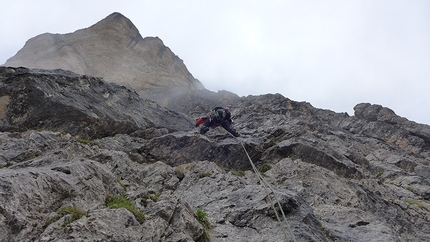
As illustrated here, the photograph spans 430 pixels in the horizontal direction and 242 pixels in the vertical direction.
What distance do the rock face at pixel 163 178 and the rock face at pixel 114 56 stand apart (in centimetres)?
3542

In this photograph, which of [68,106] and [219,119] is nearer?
[68,106]

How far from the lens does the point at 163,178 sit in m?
14.0

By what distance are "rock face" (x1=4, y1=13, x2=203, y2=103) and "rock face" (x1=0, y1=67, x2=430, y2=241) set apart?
35.4 meters

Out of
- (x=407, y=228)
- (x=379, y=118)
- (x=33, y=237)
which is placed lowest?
(x=33, y=237)

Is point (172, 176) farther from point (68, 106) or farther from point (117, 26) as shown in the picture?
point (117, 26)

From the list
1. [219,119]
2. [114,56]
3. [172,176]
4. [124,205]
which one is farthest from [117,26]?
[124,205]

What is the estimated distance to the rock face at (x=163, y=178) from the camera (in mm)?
7521

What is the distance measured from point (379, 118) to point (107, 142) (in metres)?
35.6

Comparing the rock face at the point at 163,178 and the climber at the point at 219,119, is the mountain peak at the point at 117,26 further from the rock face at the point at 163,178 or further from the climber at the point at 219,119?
the climber at the point at 219,119

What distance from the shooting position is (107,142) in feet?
58.6

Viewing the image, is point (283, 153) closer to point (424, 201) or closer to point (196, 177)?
point (196, 177)

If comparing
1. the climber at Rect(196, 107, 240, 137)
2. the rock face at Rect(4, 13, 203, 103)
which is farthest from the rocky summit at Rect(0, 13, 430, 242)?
the rock face at Rect(4, 13, 203, 103)

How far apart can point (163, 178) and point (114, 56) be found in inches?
2192

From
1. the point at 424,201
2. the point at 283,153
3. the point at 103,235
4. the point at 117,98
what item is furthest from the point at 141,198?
the point at 424,201
